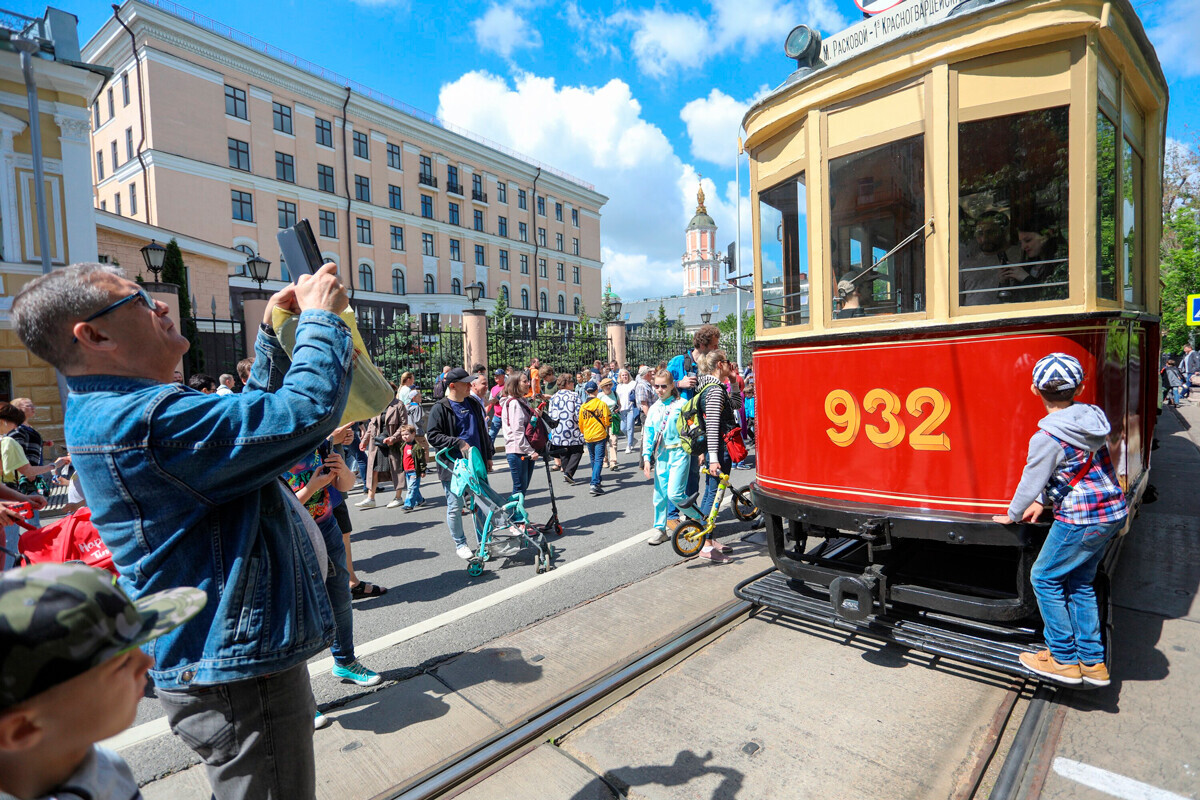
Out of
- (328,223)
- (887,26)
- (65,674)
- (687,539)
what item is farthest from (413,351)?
(328,223)

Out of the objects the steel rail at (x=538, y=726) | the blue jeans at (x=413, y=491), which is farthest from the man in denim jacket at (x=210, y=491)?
the blue jeans at (x=413, y=491)

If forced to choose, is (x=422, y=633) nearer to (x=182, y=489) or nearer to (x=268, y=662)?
(x=268, y=662)

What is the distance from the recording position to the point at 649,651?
3746mm

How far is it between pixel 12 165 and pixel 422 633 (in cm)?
1388

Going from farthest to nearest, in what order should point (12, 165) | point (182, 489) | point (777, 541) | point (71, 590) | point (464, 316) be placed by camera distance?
point (464, 316) < point (12, 165) < point (777, 541) < point (182, 489) < point (71, 590)

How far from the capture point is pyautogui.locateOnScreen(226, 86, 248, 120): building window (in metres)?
28.9

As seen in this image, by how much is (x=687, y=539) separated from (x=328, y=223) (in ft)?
110

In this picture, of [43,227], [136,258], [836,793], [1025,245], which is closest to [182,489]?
[836,793]

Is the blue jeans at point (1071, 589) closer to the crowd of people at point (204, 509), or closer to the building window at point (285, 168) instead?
the crowd of people at point (204, 509)

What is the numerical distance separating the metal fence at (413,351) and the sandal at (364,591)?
33.8 feet

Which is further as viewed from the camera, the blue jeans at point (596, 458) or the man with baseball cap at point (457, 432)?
the blue jeans at point (596, 458)

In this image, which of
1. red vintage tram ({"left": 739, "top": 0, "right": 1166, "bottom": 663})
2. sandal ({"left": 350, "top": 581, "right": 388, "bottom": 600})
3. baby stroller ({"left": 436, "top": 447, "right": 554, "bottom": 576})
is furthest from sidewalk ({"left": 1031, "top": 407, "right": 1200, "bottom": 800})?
sandal ({"left": 350, "top": 581, "right": 388, "bottom": 600})

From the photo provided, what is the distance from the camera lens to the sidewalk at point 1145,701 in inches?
101

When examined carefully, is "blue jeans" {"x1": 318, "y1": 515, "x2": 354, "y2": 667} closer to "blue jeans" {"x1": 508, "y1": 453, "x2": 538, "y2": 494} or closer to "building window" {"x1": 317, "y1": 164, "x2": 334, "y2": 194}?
"blue jeans" {"x1": 508, "y1": 453, "x2": 538, "y2": 494}
